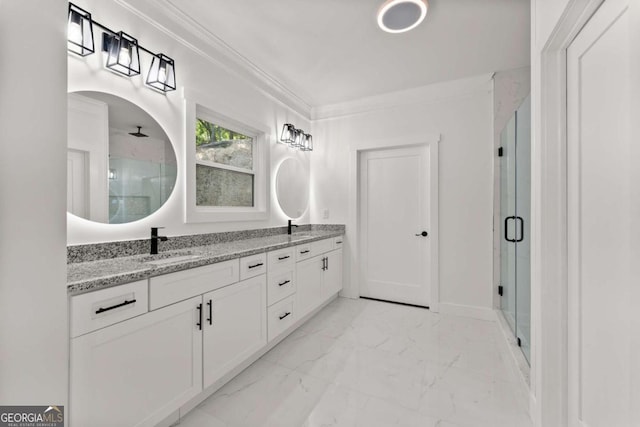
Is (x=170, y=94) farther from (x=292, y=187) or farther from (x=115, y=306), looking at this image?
(x=292, y=187)

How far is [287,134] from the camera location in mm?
3156

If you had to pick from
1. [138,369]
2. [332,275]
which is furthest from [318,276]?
[138,369]

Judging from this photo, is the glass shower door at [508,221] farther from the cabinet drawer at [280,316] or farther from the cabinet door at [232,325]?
the cabinet door at [232,325]

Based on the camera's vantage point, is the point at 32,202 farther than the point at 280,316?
No

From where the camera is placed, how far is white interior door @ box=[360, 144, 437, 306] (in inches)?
126

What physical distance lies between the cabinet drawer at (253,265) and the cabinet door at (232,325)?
42mm

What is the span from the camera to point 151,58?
1.85 metres

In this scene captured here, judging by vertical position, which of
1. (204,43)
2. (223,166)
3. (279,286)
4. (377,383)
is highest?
(204,43)

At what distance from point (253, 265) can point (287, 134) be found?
1.77m

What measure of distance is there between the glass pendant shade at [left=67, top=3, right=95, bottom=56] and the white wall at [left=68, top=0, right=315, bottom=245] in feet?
0.16

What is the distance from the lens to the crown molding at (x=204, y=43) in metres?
1.81
